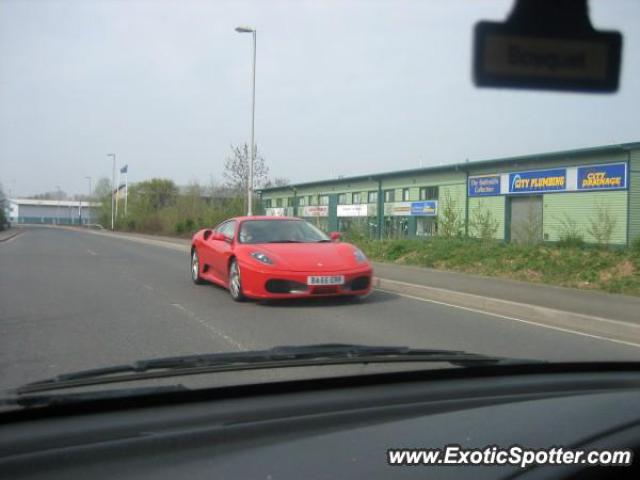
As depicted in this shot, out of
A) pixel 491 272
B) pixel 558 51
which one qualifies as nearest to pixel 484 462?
pixel 558 51

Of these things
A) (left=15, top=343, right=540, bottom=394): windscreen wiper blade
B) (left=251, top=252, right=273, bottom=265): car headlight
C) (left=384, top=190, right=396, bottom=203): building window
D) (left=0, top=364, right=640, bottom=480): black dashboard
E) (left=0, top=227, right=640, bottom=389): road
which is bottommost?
(left=0, top=227, right=640, bottom=389): road

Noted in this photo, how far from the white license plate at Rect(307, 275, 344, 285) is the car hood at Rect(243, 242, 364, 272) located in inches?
3.8

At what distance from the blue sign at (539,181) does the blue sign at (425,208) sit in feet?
18.1

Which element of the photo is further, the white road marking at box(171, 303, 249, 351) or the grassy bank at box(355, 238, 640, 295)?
the grassy bank at box(355, 238, 640, 295)

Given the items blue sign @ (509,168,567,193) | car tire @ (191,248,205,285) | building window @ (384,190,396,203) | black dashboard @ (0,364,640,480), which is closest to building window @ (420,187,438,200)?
building window @ (384,190,396,203)

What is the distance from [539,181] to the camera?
27.1 m

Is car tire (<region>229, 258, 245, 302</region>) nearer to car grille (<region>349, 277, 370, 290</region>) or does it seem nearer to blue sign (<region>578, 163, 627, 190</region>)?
car grille (<region>349, 277, 370, 290</region>)

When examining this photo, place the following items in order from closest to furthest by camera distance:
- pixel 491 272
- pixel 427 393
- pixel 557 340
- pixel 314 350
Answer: pixel 427 393
pixel 314 350
pixel 557 340
pixel 491 272

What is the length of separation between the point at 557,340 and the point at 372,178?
31398 mm

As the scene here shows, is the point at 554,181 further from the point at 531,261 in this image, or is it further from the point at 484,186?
the point at 531,261

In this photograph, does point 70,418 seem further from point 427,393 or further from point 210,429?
point 427,393

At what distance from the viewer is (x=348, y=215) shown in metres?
39.2

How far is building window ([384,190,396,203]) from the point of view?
3759 cm

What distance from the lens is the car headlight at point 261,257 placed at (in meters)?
8.12
